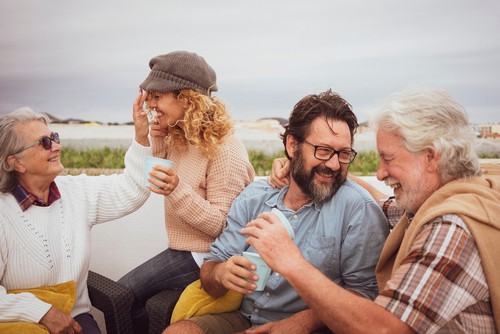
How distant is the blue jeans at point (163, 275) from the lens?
111 inches

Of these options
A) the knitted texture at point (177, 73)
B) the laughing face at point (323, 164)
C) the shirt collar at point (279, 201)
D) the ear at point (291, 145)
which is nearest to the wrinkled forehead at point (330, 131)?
the laughing face at point (323, 164)

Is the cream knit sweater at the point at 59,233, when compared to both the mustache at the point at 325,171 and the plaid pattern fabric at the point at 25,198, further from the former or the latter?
the mustache at the point at 325,171

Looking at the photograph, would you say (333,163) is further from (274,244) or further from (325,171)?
(274,244)

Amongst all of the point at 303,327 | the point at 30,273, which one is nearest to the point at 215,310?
the point at 303,327

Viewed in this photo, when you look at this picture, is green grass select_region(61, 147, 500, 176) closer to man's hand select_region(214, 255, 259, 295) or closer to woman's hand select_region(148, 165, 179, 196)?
woman's hand select_region(148, 165, 179, 196)

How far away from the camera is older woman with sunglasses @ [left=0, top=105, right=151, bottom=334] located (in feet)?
7.60

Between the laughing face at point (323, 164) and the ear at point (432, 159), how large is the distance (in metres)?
0.53

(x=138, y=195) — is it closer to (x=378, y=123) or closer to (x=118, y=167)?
(x=378, y=123)

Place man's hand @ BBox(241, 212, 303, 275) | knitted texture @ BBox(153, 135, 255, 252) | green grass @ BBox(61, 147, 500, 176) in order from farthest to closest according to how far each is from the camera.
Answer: green grass @ BBox(61, 147, 500, 176), knitted texture @ BBox(153, 135, 255, 252), man's hand @ BBox(241, 212, 303, 275)

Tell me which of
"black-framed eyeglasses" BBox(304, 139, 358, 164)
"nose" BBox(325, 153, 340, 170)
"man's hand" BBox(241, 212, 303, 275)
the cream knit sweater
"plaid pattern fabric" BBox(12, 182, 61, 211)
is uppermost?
"black-framed eyeglasses" BBox(304, 139, 358, 164)

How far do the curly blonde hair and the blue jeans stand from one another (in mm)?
612

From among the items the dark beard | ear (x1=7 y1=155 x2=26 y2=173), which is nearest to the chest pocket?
the dark beard

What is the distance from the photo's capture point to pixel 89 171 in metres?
5.54

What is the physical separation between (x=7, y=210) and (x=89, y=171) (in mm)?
3134
